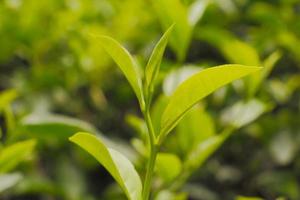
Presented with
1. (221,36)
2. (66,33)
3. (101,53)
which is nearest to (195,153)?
(221,36)

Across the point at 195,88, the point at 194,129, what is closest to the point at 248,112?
the point at 194,129

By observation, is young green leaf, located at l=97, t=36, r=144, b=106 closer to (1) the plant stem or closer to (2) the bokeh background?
(1) the plant stem

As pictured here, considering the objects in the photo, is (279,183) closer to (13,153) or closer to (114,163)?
(13,153)

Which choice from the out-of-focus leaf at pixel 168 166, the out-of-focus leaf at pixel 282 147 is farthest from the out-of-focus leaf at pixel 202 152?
the out-of-focus leaf at pixel 282 147

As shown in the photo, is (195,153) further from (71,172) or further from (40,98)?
(40,98)

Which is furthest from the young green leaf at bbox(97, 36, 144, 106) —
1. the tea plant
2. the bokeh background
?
the bokeh background
